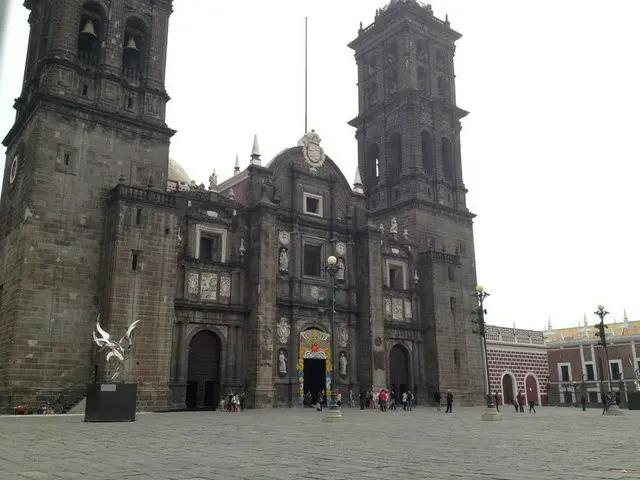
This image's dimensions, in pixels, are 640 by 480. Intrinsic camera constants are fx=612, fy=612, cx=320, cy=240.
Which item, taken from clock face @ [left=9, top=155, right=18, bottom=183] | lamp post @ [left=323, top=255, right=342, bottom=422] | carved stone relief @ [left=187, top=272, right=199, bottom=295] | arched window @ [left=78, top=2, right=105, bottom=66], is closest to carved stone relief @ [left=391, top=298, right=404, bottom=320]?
carved stone relief @ [left=187, top=272, right=199, bottom=295]

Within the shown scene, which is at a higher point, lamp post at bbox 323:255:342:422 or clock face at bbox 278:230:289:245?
clock face at bbox 278:230:289:245

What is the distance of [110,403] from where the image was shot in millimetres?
19531

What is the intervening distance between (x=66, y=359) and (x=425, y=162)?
28212mm

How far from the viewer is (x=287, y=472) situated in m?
8.04

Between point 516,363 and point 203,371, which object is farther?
point 516,363

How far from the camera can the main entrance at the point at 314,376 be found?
1320 inches

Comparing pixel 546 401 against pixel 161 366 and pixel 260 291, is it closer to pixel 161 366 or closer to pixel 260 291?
pixel 260 291

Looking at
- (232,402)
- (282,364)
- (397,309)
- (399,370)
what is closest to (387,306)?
(397,309)

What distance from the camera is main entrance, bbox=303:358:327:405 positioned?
110ft

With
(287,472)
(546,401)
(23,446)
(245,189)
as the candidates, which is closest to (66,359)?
(245,189)

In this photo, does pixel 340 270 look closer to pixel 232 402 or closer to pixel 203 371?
pixel 203 371

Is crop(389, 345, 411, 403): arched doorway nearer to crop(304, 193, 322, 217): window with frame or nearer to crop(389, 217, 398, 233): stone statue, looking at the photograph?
crop(389, 217, 398, 233): stone statue

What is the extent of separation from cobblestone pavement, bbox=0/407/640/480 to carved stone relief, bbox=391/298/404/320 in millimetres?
22256

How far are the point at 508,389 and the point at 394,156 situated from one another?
20492 mm
